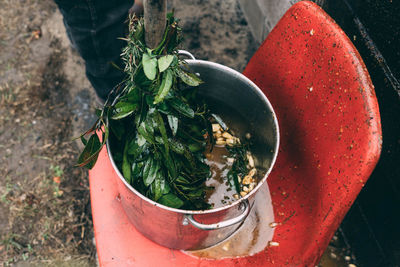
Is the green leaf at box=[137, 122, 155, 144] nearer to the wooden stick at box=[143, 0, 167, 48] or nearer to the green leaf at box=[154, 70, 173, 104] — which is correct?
the green leaf at box=[154, 70, 173, 104]

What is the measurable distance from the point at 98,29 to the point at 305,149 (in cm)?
119

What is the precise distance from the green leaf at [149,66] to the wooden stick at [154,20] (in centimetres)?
6

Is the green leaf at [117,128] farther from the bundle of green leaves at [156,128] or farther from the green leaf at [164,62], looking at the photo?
the green leaf at [164,62]

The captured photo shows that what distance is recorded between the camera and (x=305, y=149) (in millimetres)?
1179

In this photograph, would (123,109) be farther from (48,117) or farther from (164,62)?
(48,117)

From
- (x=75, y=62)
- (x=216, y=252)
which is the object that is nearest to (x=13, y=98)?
(x=75, y=62)

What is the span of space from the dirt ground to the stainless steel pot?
3.02ft

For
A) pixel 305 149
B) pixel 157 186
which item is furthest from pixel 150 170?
pixel 305 149

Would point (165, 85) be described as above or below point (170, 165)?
above

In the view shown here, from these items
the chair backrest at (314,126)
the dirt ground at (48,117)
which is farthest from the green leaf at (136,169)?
the dirt ground at (48,117)

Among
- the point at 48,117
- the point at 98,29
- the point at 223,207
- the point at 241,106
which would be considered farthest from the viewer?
the point at 48,117

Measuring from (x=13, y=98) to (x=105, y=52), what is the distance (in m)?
0.96

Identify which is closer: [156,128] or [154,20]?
[154,20]

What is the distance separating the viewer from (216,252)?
121 centimetres
